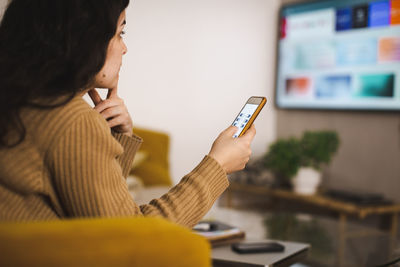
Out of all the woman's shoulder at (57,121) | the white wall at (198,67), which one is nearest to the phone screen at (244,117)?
the woman's shoulder at (57,121)

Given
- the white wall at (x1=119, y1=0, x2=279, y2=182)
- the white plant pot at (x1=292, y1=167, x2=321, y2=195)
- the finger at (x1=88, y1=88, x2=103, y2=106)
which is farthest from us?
the white plant pot at (x1=292, y1=167, x2=321, y2=195)

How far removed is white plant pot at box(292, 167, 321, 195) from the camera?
3.17 metres

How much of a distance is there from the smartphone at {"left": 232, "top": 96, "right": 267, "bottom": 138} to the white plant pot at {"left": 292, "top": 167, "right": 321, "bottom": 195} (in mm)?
2238

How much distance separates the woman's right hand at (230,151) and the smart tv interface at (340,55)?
2.47 metres

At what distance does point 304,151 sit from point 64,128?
274 centimetres

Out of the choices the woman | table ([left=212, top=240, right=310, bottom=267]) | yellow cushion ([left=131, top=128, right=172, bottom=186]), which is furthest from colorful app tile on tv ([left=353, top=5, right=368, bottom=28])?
the woman

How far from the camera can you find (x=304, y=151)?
322 centimetres

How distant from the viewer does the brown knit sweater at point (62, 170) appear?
639mm

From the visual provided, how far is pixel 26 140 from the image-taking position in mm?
648

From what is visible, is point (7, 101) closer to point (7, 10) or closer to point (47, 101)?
point (47, 101)

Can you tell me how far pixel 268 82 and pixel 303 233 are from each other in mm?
2031

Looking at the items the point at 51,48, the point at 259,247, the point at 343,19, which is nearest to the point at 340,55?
the point at 343,19

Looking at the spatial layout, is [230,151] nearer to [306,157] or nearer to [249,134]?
[249,134]

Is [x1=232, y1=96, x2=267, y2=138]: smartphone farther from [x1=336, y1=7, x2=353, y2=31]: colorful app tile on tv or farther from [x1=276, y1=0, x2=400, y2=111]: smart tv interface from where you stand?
[x1=336, y1=7, x2=353, y2=31]: colorful app tile on tv
